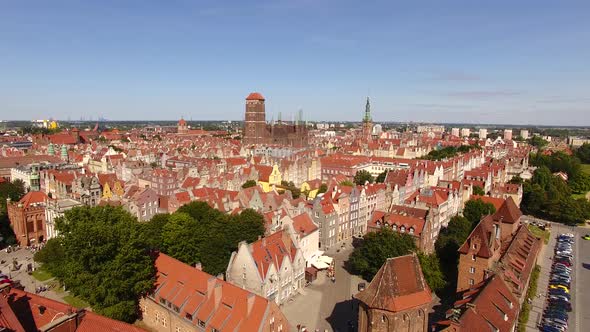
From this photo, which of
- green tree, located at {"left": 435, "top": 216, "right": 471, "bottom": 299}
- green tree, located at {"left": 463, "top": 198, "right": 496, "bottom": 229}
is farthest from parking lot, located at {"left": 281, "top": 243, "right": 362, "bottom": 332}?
green tree, located at {"left": 463, "top": 198, "right": 496, "bottom": 229}

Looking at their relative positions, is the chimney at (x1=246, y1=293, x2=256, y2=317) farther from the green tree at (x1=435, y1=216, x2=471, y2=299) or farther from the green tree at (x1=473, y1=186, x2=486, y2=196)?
the green tree at (x1=473, y1=186, x2=486, y2=196)

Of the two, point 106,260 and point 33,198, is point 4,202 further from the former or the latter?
point 106,260

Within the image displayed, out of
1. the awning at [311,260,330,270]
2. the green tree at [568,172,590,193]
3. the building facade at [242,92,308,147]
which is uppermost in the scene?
the building facade at [242,92,308,147]

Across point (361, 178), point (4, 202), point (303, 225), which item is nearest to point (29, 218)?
point (4, 202)

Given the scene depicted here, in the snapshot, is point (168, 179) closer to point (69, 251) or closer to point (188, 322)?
point (69, 251)

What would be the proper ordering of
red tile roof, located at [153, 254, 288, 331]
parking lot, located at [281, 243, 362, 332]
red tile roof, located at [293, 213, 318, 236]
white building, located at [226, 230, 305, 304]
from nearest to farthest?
red tile roof, located at [153, 254, 288, 331] < parking lot, located at [281, 243, 362, 332] < white building, located at [226, 230, 305, 304] < red tile roof, located at [293, 213, 318, 236]
